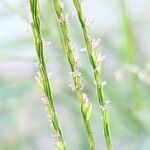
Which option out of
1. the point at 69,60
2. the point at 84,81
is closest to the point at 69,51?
the point at 69,60

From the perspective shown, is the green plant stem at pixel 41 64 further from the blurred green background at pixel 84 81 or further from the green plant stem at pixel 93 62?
the blurred green background at pixel 84 81

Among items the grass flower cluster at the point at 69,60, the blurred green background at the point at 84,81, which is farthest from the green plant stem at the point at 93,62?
the blurred green background at the point at 84,81

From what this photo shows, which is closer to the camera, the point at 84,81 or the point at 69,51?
the point at 69,51

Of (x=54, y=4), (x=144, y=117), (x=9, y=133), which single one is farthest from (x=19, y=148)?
(x=54, y=4)

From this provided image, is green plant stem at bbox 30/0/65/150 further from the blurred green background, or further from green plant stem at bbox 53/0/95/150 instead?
the blurred green background

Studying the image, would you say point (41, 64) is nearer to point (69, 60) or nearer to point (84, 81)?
point (69, 60)

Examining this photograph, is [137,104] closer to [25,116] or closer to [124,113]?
[124,113]

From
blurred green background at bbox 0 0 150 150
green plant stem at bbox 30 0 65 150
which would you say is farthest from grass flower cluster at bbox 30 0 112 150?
blurred green background at bbox 0 0 150 150

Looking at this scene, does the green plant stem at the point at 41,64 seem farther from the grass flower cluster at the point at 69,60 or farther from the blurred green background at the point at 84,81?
the blurred green background at the point at 84,81

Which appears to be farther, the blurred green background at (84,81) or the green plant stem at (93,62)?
the blurred green background at (84,81)

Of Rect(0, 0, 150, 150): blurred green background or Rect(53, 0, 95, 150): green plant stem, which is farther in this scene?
Rect(0, 0, 150, 150): blurred green background

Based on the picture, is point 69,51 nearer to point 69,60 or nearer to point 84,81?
point 69,60

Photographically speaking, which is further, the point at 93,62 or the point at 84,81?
the point at 84,81

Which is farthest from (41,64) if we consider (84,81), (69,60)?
(84,81)
